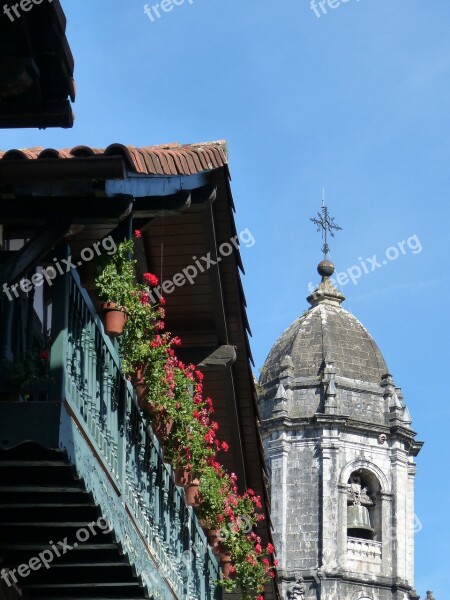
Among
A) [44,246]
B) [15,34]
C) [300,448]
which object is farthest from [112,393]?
[300,448]

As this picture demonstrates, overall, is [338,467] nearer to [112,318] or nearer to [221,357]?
[221,357]

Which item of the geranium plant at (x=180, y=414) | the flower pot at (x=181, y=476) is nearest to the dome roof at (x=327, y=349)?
the geranium plant at (x=180, y=414)

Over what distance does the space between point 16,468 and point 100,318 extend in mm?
1769

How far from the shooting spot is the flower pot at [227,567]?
17505 mm

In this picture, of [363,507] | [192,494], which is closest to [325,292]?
[363,507]

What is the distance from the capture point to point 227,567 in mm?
17578

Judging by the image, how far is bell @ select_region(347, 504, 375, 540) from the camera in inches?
1896

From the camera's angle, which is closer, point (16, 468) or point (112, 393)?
point (16, 468)

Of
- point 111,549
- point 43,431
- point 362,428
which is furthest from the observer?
point 362,428

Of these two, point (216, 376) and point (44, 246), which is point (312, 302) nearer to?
point (216, 376)

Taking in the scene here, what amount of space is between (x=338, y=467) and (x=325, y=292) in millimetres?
6193

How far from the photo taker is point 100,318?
11914 millimetres

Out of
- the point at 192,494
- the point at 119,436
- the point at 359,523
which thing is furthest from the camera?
the point at 359,523

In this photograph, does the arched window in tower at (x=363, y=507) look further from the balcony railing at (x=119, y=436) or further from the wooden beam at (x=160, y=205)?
the wooden beam at (x=160, y=205)
